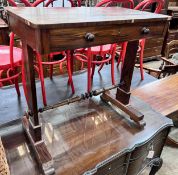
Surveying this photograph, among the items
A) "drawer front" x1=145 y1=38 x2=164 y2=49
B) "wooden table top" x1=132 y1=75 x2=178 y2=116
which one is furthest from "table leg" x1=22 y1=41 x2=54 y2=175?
"drawer front" x1=145 y1=38 x2=164 y2=49

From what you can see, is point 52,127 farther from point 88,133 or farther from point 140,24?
point 140,24

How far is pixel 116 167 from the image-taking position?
1.00 metres

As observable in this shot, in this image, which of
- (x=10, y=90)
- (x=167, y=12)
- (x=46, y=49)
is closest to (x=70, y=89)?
(x=10, y=90)

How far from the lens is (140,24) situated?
869 mm

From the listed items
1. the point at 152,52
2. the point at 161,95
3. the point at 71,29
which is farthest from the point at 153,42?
the point at 71,29

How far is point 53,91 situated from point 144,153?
2.79ft

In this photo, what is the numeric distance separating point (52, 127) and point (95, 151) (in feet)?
1.03

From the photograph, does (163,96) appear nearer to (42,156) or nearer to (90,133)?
(90,133)

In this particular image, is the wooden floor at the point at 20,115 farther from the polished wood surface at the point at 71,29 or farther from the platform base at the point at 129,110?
the polished wood surface at the point at 71,29

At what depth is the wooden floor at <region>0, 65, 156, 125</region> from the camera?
1.30 meters

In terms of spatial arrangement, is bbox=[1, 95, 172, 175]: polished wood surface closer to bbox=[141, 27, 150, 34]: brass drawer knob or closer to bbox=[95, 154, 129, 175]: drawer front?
bbox=[95, 154, 129, 175]: drawer front

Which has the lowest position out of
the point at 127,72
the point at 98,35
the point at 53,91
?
the point at 53,91

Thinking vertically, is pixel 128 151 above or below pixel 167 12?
below

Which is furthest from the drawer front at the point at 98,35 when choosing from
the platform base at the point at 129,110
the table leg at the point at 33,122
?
the platform base at the point at 129,110
